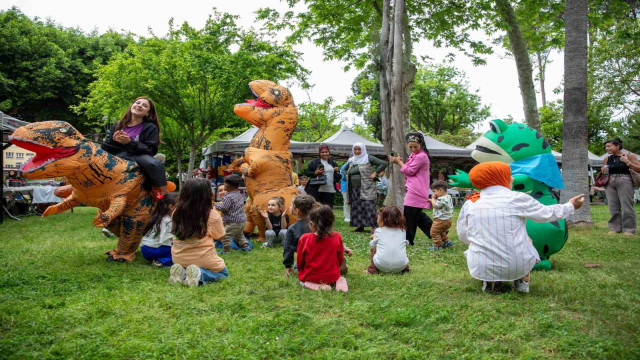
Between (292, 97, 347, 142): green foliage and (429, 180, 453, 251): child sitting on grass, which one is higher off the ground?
(292, 97, 347, 142): green foliage

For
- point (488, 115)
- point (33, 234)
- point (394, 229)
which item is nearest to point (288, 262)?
point (394, 229)

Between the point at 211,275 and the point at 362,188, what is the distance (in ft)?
15.4

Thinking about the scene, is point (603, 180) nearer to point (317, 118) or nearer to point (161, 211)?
point (161, 211)

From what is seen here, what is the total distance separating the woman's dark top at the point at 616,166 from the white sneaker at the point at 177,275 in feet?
25.8

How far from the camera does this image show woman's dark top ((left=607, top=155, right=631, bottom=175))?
7.84 meters

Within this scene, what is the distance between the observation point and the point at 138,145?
16.5 ft

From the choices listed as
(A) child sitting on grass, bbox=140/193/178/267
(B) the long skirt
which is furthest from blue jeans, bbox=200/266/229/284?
(B) the long skirt

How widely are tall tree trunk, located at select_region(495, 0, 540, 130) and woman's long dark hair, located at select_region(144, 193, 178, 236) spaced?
8481mm

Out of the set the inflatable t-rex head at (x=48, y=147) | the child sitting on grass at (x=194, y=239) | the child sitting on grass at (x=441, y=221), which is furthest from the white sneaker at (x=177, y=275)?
the child sitting on grass at (x=441, y=221)

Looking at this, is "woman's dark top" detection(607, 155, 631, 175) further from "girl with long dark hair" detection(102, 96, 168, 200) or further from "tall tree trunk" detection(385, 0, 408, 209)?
"girl with long dark hair" detection(102, 96, 168, 200)

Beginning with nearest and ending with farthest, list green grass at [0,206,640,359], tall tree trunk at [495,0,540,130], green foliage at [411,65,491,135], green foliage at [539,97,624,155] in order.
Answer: green grass at [0,206,640,359], tall tree trunk at [495,0,540,130], green foliage at [539,97,624,155], green foliage at [411,65,491,135]

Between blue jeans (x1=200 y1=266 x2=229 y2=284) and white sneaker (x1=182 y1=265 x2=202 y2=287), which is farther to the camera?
blue jeans (x1=200 y1=266 x2=229 y2=284)

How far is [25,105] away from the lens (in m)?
21.2

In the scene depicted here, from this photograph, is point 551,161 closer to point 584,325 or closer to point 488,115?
point 584,325
